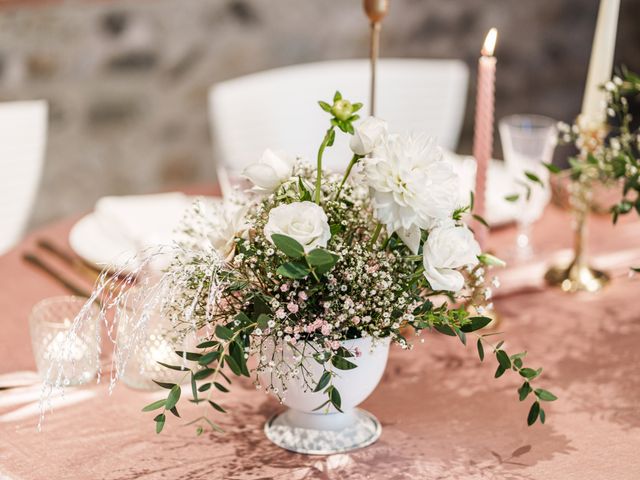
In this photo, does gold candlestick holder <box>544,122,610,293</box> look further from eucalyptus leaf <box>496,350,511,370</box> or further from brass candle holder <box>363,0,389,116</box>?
eucalyptus leaf <box>496,350,511,370</box>

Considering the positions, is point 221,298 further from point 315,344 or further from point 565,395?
point 565,395

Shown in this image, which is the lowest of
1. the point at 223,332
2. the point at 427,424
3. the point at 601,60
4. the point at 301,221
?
the point at 427,424

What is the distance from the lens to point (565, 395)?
1314 millimetres

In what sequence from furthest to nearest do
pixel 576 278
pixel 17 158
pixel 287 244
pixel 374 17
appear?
1. pixel 17 158
2. pixel 576 278
3. pixel 374 17
4. pixel 287 244

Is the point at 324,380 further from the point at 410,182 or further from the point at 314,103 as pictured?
the point at 314,103

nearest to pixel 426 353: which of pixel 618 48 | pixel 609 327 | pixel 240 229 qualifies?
pixel 609 327

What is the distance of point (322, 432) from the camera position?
120 cm

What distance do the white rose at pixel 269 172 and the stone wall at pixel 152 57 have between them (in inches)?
80.8

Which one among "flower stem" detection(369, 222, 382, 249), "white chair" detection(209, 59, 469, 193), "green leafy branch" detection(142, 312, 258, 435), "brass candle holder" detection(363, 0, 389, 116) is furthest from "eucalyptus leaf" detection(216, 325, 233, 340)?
"white chair" detection(209, 59, 469, 193)

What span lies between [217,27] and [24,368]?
6.76 ft

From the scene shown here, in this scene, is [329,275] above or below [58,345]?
above

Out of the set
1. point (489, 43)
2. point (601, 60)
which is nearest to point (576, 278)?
point (601, 60)

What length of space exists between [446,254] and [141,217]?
0.88 m

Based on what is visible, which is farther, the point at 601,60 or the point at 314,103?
the point at 314,103
